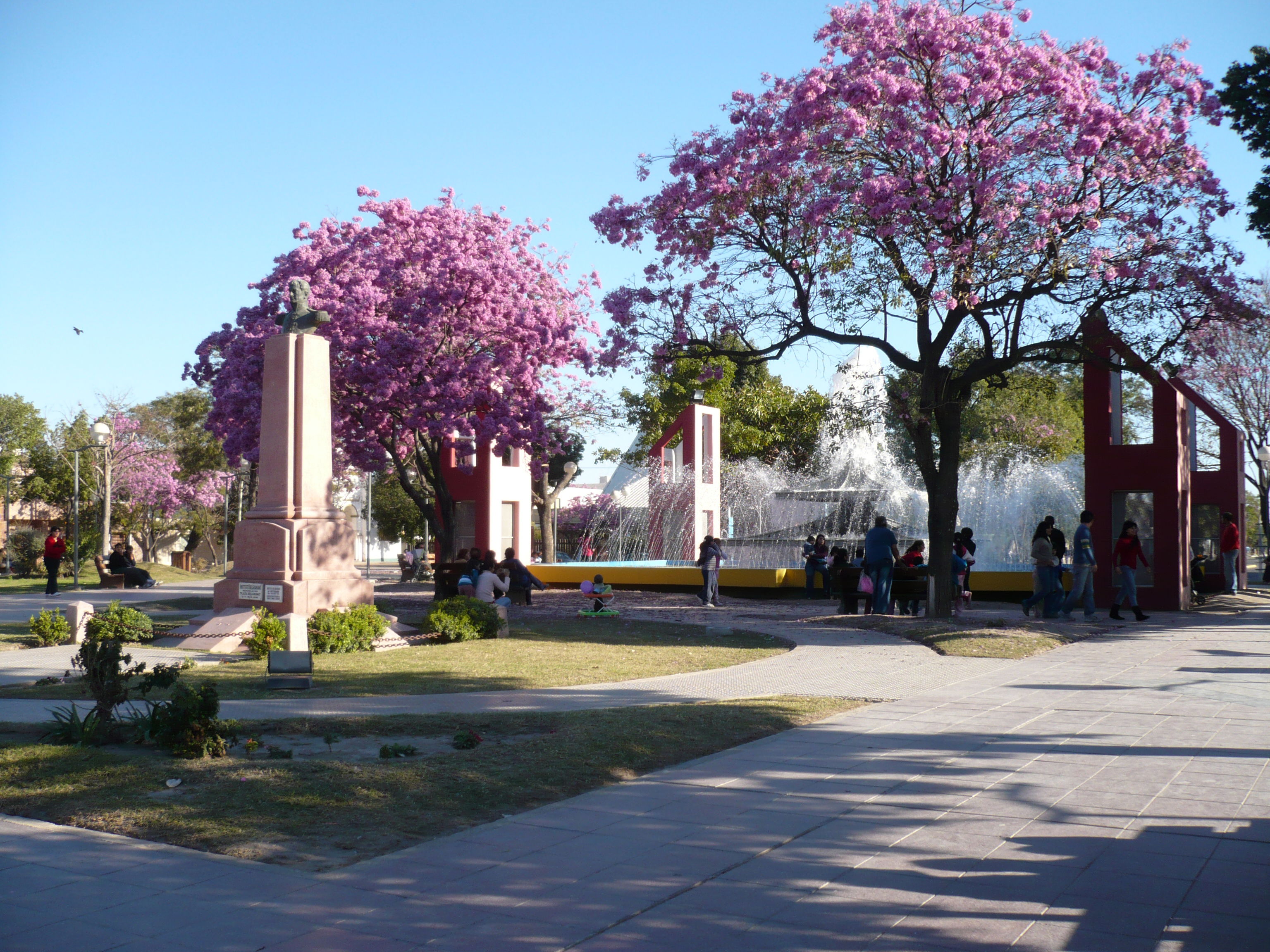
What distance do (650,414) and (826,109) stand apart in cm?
3888

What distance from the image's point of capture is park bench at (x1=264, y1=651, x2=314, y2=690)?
1023cm

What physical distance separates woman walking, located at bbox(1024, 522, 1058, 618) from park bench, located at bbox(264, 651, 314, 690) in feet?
39.0

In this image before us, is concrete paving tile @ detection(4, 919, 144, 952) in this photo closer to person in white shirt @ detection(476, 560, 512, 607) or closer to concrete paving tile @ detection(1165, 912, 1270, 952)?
concrete paving tile @ detection(1165, 912, 1270, 952)

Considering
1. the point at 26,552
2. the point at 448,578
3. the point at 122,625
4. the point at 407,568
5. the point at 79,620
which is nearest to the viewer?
the point at 79,620

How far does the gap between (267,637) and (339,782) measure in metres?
7.42

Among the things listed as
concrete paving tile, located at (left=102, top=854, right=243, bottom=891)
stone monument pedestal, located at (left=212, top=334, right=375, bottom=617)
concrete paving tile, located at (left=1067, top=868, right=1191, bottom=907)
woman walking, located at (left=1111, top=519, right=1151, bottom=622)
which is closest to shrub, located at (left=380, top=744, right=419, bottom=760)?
concrete paving tile, located at (left=102, top=854, right=243, bottom=891)

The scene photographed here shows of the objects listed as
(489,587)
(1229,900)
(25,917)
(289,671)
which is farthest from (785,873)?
(489,587)

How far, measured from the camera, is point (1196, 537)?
28.7 meters

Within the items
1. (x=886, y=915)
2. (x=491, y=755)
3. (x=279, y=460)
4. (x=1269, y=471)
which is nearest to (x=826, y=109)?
(x=279, y=460)

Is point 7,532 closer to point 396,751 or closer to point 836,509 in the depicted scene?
point 836,509

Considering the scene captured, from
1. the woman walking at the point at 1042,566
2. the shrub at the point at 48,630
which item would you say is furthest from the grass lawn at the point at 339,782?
the woman walking at the point at 1042,566

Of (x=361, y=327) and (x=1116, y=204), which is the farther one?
(x=361, y=327)

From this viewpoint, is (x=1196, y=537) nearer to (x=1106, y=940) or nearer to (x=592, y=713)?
(x=592, y=713)

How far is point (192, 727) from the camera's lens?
6859 millimetres
